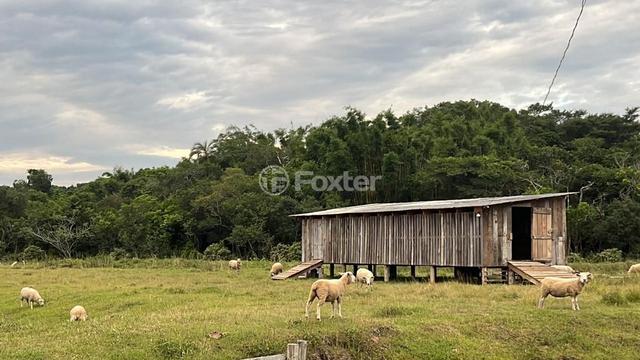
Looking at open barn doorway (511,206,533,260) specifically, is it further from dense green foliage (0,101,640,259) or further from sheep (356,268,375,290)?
dense green foliage (0,101,640,259)

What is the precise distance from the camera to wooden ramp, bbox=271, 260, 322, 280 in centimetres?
3250

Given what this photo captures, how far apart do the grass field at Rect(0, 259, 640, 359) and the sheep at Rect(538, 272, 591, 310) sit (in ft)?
1.35

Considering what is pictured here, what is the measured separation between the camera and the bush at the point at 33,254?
59009 millimetres

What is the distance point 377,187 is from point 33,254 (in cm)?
3047

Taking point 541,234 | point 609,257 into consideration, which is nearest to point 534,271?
point 541,234

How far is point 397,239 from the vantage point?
105 ft

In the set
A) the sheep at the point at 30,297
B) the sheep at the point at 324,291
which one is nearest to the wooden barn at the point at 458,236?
the sheep at the point at 324,291

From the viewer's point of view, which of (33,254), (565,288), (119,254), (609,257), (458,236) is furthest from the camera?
(33,254)

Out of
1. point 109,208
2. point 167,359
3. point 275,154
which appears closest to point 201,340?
point 167,359

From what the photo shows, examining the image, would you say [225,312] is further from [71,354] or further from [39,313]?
[39,313]

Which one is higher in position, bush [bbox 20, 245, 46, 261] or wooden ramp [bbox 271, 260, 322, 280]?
wooden ramp [bbox 271, 260, 322, 280]

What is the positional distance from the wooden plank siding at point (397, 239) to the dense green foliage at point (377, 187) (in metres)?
18.4

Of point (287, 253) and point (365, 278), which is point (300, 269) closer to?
point (365, 278)

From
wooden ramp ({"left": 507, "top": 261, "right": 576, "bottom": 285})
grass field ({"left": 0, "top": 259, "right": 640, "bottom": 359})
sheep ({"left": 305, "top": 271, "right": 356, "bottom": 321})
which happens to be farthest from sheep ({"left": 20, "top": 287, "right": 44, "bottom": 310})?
wooden ramp ({"left": 507, "top": 261, "right": 576, "bottom": 285})
